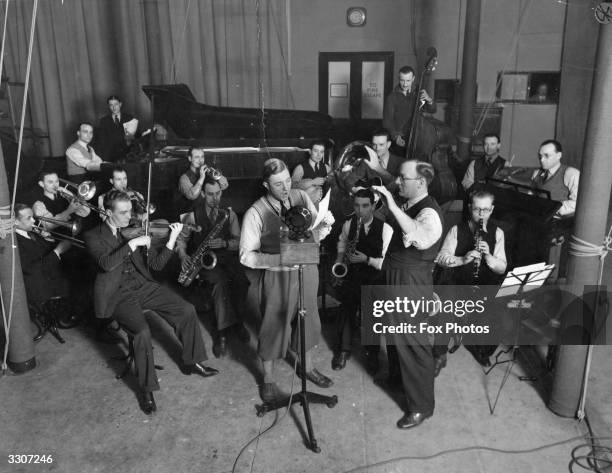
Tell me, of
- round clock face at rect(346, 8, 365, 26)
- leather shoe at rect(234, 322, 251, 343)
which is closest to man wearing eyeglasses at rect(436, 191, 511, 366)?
leather shoe at rect(234, 322, 251, 343)

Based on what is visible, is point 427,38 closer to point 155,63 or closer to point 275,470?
point 155,63

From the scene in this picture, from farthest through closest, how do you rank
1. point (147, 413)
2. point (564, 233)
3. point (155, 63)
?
1. point (155, 63)
2. point (564, 233)
3. point (147, 413)

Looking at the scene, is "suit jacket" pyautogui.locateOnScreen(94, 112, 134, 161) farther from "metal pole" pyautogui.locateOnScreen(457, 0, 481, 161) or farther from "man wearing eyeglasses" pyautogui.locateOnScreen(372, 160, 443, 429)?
"man wearing eyeglasses" pyautogui.locateOnScreen(372, 160, 443, 429)

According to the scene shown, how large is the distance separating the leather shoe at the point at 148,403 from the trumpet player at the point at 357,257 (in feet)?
4.41

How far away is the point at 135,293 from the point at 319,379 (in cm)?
144

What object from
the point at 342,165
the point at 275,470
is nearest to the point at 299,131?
the point at 342,165

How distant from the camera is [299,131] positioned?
24.6 feet

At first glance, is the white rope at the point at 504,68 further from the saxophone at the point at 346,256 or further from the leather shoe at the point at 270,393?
the leather shoe at the point at 270,393

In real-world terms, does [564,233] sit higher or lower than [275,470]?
higher

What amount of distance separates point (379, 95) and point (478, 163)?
3.77 metres

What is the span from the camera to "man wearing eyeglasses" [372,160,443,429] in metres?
3.51

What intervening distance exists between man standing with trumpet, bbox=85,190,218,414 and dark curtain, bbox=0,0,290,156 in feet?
19.1

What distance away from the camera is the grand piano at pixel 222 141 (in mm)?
6625

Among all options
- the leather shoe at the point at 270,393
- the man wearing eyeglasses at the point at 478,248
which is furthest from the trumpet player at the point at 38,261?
the man wearing eyeglasses at the point at 478,248
